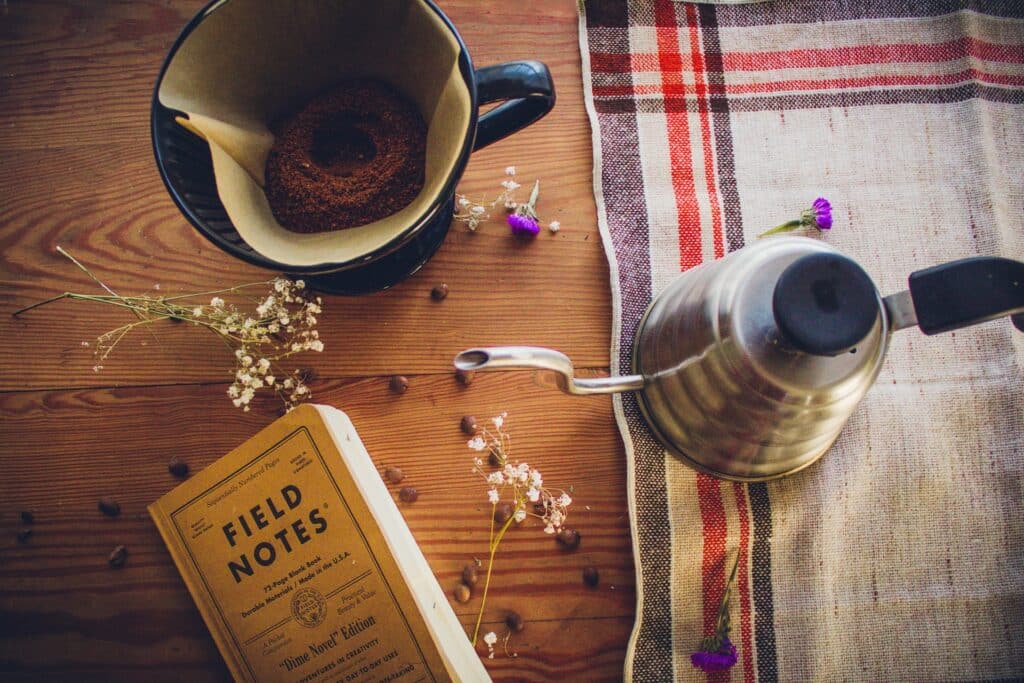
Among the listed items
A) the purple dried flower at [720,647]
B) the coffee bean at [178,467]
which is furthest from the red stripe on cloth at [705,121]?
the coffee bean at [178,467]

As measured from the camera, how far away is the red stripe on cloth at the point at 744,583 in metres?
0.57

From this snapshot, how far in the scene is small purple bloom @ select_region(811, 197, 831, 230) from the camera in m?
0.60

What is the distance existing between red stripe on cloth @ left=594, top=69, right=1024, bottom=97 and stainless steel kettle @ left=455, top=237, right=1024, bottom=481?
220mm

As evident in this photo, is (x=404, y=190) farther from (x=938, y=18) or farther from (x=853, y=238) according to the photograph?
Result: (x=938, y=18)

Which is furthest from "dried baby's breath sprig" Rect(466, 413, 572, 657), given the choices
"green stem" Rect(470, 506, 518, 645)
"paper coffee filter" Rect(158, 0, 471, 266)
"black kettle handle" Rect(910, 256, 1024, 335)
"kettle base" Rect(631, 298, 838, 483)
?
"black kettle handle" Rect(910, 256, 1024, 335)

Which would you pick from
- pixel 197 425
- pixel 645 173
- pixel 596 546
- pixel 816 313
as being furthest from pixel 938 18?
pixel 197 425

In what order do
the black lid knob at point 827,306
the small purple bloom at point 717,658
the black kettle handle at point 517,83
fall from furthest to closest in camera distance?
the small purple bloom at point 717,658, the black kettle handle at point 517,83, the black lid knob at point 827,306

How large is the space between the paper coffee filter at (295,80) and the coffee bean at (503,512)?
277 millimetres

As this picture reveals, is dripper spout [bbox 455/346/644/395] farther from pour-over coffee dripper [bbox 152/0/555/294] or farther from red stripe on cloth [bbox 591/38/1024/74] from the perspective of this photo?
red stripe on cloth [bbox 591/38/1024/74]

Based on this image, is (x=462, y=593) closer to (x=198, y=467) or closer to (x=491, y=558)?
(x=491, y=558)

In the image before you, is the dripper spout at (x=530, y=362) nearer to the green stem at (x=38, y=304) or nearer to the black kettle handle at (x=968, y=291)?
the black kettle handle at (x=968, y=291)

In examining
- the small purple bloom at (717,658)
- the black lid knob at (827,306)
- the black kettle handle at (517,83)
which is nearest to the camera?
the black lid knob at (827,306)

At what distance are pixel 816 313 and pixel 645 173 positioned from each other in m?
0.33

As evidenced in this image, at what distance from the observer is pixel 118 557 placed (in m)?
0.60
